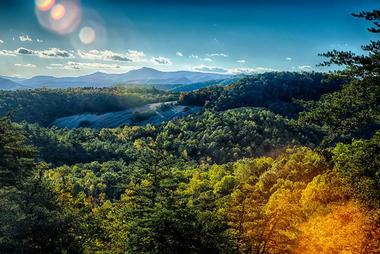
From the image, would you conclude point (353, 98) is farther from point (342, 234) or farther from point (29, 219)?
point (29, 219)

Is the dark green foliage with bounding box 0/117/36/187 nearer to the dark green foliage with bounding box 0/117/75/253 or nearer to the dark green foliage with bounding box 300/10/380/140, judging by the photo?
the dark green foliage with bounding box 0/117/75/253

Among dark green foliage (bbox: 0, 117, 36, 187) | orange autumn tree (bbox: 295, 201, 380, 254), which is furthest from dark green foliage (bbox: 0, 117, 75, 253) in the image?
orange autumn tree (bbox: 295, 201, 380, 254)

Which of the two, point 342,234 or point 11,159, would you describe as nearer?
point 342,234

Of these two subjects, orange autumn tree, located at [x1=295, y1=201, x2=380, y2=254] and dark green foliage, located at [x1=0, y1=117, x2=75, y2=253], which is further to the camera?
orange autumn tree, located at [x1=295, y1=201, x2=380, y2=254]

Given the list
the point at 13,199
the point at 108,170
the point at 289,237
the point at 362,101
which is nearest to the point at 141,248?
the point at 13,199

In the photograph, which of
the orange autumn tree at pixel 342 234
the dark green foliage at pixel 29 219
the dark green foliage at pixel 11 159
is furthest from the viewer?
the dark green foliage at pixel 11 159

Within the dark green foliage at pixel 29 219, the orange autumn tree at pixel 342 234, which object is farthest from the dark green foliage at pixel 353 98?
the dark green foliage at pixel 29 219

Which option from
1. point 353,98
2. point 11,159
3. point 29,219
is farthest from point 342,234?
point 11,159

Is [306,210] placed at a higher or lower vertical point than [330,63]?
lower

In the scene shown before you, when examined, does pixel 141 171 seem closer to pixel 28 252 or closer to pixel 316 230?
pixel 28 252

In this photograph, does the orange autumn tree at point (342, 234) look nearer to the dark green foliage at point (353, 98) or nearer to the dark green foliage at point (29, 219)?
the dark green foliage at point (353, 98)

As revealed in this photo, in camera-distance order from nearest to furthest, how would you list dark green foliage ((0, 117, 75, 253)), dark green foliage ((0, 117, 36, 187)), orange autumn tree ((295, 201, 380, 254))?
dark green foliage ((0, 117, 75, 253)) < orange autumn tree ((295, 201, 380, 254)) < dark green foliage ((0, 117, 36, 187))
